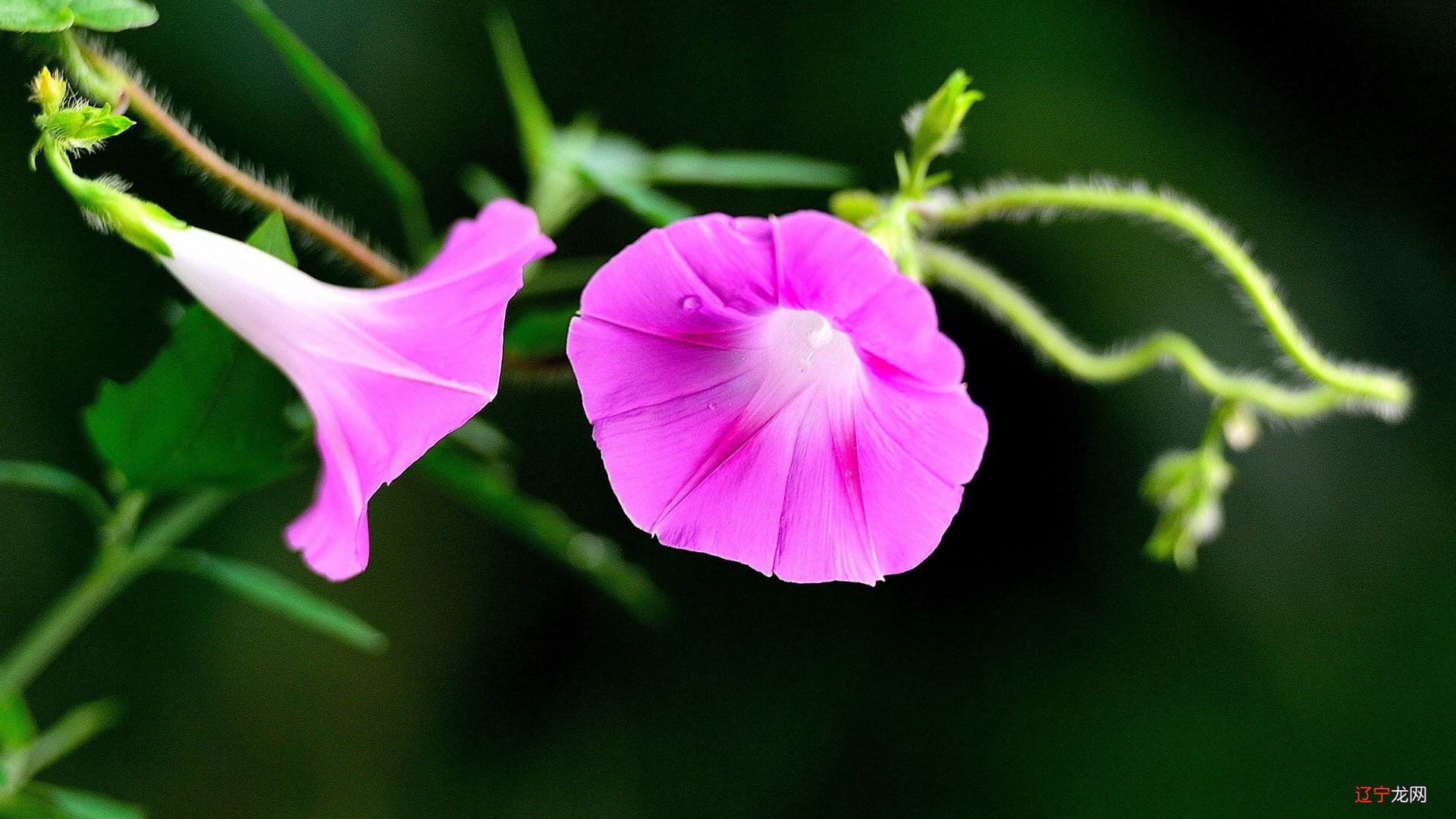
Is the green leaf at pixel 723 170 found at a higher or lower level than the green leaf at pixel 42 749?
higher

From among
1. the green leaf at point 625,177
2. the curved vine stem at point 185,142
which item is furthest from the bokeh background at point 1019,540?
the curved vine stem at point 185,142

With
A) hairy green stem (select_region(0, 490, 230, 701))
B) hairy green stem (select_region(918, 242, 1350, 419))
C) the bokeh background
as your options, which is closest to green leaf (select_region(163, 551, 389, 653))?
hairy green stem (select_region(0, 490, 230, 701))

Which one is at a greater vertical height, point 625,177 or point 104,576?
point 625,177

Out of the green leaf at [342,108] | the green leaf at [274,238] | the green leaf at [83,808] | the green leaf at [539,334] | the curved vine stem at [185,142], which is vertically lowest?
the green leaf at [83,808]

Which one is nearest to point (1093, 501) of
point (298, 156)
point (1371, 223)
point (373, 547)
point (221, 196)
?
point (1371, 223)

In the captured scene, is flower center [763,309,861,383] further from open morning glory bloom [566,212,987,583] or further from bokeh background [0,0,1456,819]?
bokeh background [0,0,1456,819]

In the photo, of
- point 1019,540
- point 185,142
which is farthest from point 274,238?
point 1019,540

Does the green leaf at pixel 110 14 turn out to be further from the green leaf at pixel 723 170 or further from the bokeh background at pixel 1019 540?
the bokeh background at pixel 1019 540

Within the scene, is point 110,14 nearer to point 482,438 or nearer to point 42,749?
point 482,438
